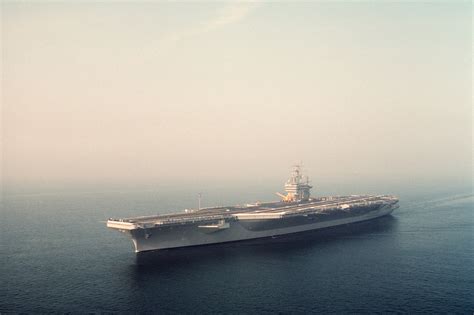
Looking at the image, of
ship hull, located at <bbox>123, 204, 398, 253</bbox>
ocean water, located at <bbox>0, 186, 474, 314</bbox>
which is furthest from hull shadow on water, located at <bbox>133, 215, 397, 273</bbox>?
ship hull, located at <bbox>123, 204, 398, 253</bbox>

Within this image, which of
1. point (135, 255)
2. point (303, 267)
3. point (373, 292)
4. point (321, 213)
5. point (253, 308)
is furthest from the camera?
point (321, 213)

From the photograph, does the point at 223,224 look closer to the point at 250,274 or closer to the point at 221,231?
the point at 221,231

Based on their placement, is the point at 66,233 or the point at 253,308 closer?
the point at 253,308

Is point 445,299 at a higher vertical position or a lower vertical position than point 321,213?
lower

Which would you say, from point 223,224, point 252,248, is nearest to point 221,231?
point 223,224

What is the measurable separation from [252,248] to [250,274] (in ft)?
31.9

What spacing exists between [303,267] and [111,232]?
30475 millimetres

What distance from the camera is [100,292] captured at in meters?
30.8

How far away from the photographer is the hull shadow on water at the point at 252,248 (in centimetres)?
3853

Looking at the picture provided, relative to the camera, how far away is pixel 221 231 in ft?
151

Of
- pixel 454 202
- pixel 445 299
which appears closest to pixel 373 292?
pixel 445 299

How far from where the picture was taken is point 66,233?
55469 mm

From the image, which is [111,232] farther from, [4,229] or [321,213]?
[321,213]

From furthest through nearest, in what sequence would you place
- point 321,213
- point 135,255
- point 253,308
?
point 321,213
point 135,255
point 253,308
